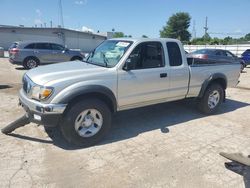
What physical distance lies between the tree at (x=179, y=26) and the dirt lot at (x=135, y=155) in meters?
63.8

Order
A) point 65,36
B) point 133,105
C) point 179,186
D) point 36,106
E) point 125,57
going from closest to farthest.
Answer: point 179,186, point 36,106, point 125,57, point 133,105, point 65,36

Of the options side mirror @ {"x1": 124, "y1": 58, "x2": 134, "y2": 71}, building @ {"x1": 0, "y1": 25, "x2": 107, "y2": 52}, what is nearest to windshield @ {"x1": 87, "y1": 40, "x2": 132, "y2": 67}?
side mirror @ {"x1": 124, "y1": 58, "x2": 134, "y2": 71}

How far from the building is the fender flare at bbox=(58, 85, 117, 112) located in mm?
34926

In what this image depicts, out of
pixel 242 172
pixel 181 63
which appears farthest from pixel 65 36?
pixel 242 172

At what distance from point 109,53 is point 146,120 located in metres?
1.84

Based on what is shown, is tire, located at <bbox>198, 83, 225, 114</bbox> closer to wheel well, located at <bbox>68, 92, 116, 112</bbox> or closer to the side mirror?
the side mirror

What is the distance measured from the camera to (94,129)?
4.36 metres

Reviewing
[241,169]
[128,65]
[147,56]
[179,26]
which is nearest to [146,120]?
[147,56]

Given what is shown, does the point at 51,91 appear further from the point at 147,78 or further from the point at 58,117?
the point at 147,78

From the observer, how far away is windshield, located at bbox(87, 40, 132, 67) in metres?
4.65

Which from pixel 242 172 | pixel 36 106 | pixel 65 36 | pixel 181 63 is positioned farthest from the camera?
pixel 65 36

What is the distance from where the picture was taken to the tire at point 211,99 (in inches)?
245

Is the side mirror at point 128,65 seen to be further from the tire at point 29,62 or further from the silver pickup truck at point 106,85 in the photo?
the tire at point 29,62

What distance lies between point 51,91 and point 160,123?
2.74 metres
